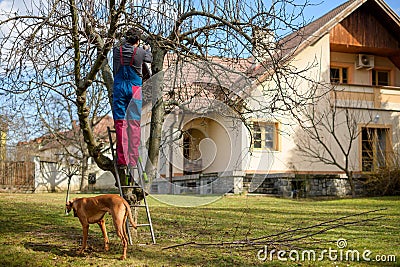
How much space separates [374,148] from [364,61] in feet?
14.0

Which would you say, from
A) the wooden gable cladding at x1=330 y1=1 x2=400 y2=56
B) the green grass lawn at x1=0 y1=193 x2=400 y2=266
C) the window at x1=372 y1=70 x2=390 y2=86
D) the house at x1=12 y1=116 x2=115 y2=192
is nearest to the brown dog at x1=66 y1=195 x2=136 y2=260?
the green grass lawn at x1=0 y1=193 x2=400 y2=266

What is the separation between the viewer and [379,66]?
20.3 metres

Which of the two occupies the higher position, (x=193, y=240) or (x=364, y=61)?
(x=364, y=61)

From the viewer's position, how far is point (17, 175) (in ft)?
61.8

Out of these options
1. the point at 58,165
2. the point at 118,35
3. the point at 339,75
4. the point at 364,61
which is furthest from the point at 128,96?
the point at 58,165

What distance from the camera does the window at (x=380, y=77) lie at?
2047 cm

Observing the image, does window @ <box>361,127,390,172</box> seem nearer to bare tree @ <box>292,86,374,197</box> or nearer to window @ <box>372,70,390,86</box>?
bare tree @ <box>292,86,374,197</box>

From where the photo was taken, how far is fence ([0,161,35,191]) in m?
18.5

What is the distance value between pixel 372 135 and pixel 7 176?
529 inches

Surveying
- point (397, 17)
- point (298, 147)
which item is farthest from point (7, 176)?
point (397, 17)

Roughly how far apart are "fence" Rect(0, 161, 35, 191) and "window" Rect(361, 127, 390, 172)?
1248cm

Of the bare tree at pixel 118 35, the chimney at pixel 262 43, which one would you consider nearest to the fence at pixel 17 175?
the bare tree at pixel 118 35

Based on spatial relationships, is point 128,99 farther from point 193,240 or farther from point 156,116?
point 193,240

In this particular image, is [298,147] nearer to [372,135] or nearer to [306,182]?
[306,182]
